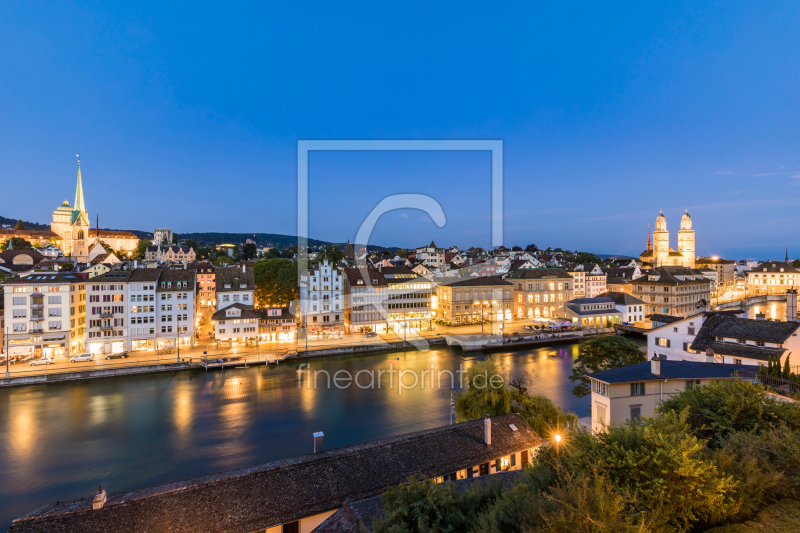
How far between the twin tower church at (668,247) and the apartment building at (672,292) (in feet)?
89.0

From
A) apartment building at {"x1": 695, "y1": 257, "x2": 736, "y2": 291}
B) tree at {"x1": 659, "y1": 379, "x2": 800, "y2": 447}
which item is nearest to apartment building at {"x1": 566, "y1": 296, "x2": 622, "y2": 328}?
tree at {"x1": 659, "y1": 379, "x2": 800, "y2": 447}

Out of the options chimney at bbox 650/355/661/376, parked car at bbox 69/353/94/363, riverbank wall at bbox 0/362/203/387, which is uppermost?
chimney at bbox 650/355/661/376

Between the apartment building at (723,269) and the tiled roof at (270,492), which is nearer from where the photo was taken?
the tiled roof at (270,492)

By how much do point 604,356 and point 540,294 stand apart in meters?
32.5

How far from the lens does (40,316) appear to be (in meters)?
30.6

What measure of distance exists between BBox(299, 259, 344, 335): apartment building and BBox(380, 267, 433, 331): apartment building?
542 cm

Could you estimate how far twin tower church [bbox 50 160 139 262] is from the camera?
67.8 m

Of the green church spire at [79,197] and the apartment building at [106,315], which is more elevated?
the green church spire at [79,197]

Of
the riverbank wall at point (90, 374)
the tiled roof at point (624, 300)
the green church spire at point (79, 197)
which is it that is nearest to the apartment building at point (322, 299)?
the riverbank wall at point (90, 374)

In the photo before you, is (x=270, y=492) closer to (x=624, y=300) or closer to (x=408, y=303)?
(x=408, y=303)

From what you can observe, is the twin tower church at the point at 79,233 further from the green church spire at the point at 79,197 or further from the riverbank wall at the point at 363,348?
the riverbank wall at the point at 363,348

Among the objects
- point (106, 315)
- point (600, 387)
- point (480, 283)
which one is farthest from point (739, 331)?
point (106, 315)

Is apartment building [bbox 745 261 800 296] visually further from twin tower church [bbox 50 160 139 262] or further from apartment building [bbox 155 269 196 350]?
twin tower church [bbox 50 160 139 262]

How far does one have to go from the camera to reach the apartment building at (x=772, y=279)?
63.9 m
